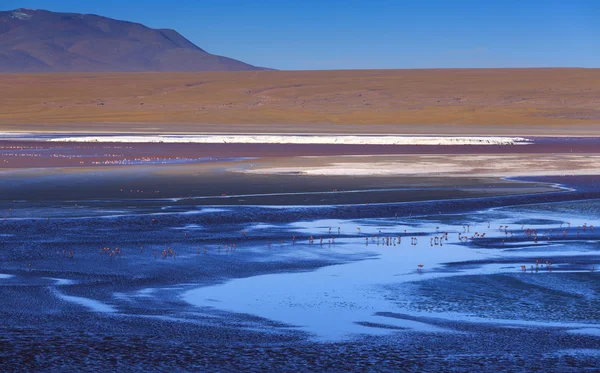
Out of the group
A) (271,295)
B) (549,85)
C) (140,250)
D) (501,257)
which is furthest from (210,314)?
(549,85)

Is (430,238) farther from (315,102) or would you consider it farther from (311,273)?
(315,102)

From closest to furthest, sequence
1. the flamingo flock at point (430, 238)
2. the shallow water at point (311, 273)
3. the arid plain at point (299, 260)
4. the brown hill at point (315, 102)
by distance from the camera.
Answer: the arid plain at point (299, 260) < the shallow water at point (311, 273) < the flamingo flock at point (430, 238) < the brown hill at point (315, 102)

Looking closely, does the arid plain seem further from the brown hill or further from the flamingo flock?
the brown hill

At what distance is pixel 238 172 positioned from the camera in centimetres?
2616

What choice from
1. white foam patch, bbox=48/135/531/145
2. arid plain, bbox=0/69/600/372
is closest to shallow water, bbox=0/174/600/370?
arid plain, bbox=0/69/600/372

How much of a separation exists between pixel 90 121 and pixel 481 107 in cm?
3126

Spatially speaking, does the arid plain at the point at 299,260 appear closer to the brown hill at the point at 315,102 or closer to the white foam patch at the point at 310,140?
the white foam patch at the point at 310,140

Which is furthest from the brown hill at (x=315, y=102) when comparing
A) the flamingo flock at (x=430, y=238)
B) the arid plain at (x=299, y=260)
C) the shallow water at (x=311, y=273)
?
the flamingo flock at (x=430, y=238)

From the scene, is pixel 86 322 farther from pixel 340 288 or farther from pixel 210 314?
pixel 340 288

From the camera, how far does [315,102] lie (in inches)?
3492

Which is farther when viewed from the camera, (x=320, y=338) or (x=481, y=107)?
(x=481, y=107)

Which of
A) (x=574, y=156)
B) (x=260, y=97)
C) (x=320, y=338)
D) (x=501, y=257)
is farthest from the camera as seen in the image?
(x=260, y=97)

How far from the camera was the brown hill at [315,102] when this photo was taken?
62.2 metres

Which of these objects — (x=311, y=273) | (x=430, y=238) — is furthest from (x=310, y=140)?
(x=311, y=273)
